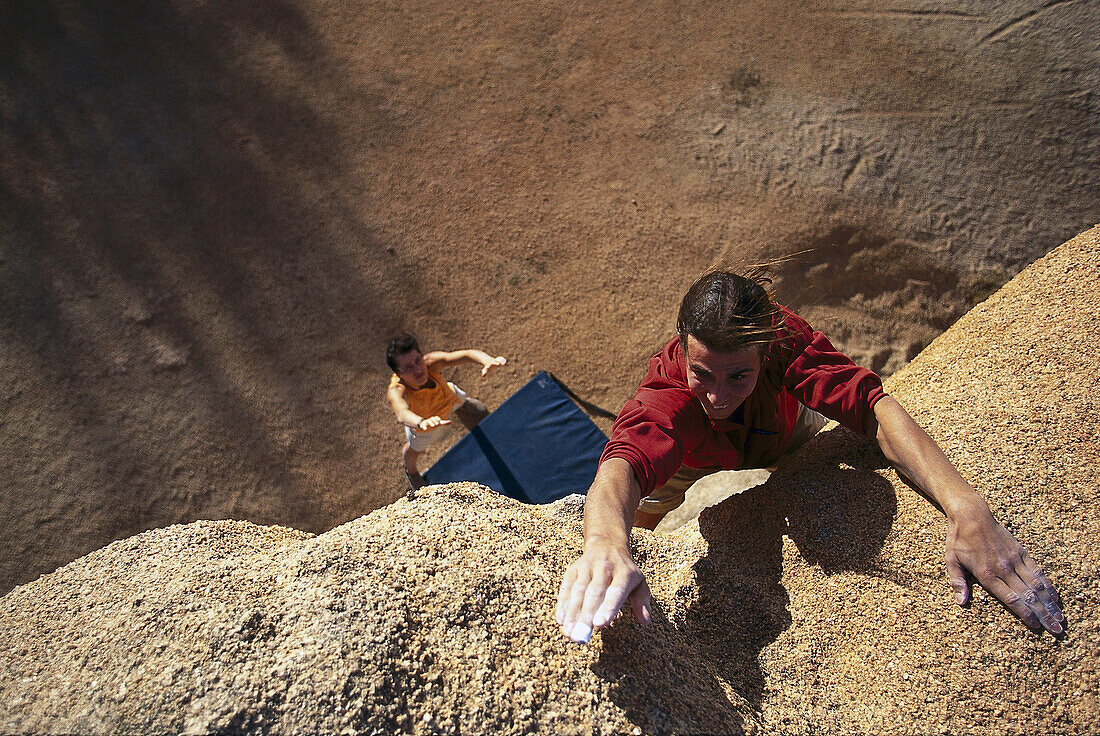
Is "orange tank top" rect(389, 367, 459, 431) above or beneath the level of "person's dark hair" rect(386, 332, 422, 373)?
beneath

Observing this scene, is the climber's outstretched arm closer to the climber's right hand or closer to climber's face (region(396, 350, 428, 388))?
the climber's right hand

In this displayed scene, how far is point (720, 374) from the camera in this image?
1.63 meters

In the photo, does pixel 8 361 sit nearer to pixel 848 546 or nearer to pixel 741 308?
pixel 741 308

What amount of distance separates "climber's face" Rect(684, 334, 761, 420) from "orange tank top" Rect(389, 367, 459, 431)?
1894 millimetres

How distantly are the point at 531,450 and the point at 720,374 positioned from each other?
5.92 ft

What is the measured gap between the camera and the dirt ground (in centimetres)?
348

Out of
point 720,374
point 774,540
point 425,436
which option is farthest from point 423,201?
point 774,540

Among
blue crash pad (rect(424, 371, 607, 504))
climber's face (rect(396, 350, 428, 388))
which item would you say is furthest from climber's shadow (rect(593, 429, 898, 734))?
climber's face (rect(396, 350, 428, 388))

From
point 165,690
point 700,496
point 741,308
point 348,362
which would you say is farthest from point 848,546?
point 348,362

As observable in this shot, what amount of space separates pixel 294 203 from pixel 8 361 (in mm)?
1785

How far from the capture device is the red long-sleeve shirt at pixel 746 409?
1628mm

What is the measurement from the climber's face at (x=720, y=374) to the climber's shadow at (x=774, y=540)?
45 centimetres

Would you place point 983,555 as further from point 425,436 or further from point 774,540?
point 425,436

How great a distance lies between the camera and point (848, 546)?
69.7 inches
